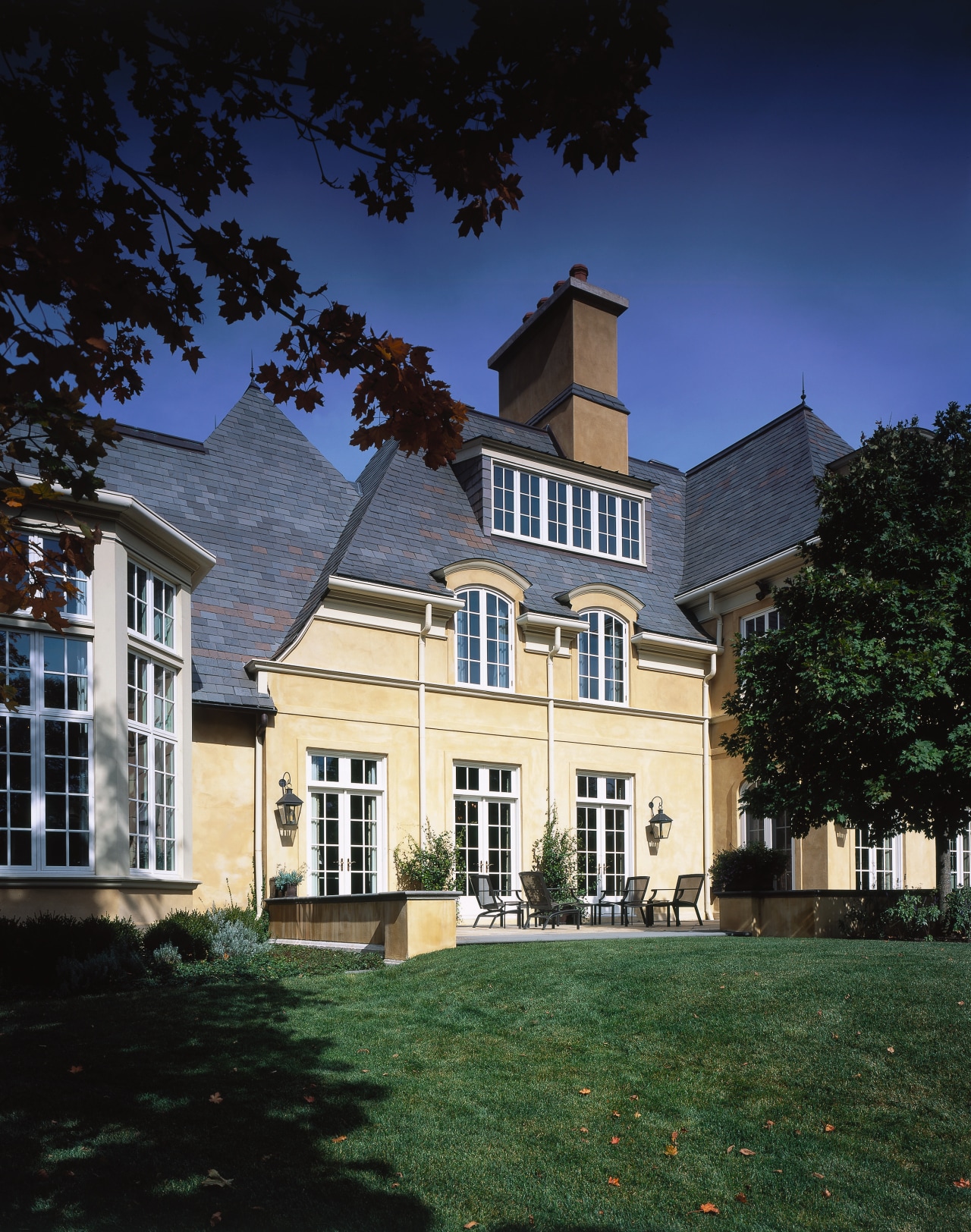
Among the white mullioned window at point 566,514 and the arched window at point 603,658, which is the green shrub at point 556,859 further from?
the white mullioned window at point 566,514

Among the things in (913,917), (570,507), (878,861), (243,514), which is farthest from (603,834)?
(243,514)

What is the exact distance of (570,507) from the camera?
2248cm

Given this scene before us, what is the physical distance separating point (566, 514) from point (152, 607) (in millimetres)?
10358

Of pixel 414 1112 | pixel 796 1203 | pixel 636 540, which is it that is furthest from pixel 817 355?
pixel 636 540

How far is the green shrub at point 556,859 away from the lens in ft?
63.2

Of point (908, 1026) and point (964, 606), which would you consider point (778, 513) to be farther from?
point (908, 1026)

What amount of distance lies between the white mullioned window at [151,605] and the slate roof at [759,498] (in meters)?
11.3

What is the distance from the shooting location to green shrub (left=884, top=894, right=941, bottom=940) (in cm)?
1351

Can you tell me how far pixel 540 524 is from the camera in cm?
2202

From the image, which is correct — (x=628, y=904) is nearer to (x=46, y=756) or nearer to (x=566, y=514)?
(x=566, y=514)

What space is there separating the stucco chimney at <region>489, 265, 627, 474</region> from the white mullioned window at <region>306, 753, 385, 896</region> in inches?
350

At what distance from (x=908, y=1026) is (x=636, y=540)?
652 inches

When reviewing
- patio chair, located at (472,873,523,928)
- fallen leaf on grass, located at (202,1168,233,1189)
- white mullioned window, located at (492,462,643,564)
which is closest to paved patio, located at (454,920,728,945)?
patio chair, located at (472,873,523,928)

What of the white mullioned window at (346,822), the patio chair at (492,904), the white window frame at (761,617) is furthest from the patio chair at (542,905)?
the white window frame at (761,617)
